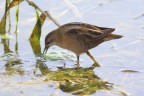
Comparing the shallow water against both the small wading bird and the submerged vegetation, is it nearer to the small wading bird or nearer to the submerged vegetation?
the submerged vegetation

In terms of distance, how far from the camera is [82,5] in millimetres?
9398

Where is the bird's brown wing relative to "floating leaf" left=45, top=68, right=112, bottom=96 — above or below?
above

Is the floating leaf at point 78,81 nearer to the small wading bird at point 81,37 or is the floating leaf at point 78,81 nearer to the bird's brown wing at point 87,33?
the small wading bird at point 81,37

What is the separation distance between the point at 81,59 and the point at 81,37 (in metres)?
0.33

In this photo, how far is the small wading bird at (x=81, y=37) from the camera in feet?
24.5

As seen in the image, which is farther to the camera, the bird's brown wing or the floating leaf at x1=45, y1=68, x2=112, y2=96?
the bird's brown wing

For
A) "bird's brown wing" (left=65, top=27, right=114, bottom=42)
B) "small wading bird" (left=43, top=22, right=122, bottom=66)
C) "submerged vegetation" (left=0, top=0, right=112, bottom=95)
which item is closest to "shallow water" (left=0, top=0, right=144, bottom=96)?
"submerged vegetation" (left=0, top=0, right=112, bottom=95)

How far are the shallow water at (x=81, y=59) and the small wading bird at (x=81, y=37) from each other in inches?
5.7

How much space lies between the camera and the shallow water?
652cm

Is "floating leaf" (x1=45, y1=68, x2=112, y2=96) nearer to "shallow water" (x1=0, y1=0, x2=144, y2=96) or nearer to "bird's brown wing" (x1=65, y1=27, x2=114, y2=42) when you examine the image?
"shallow water" (x1=0, y1=0, x2=144, y2=96)

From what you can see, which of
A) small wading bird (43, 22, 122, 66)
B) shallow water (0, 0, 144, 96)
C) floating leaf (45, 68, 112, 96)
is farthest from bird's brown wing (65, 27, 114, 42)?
floating leaf (45, 68, 112, 96)

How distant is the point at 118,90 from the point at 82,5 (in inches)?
126

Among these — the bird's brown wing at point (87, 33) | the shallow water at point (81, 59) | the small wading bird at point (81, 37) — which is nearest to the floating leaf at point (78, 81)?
the shallow water at point (81, 59)

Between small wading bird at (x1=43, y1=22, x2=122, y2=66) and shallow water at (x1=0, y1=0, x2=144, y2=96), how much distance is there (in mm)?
146
